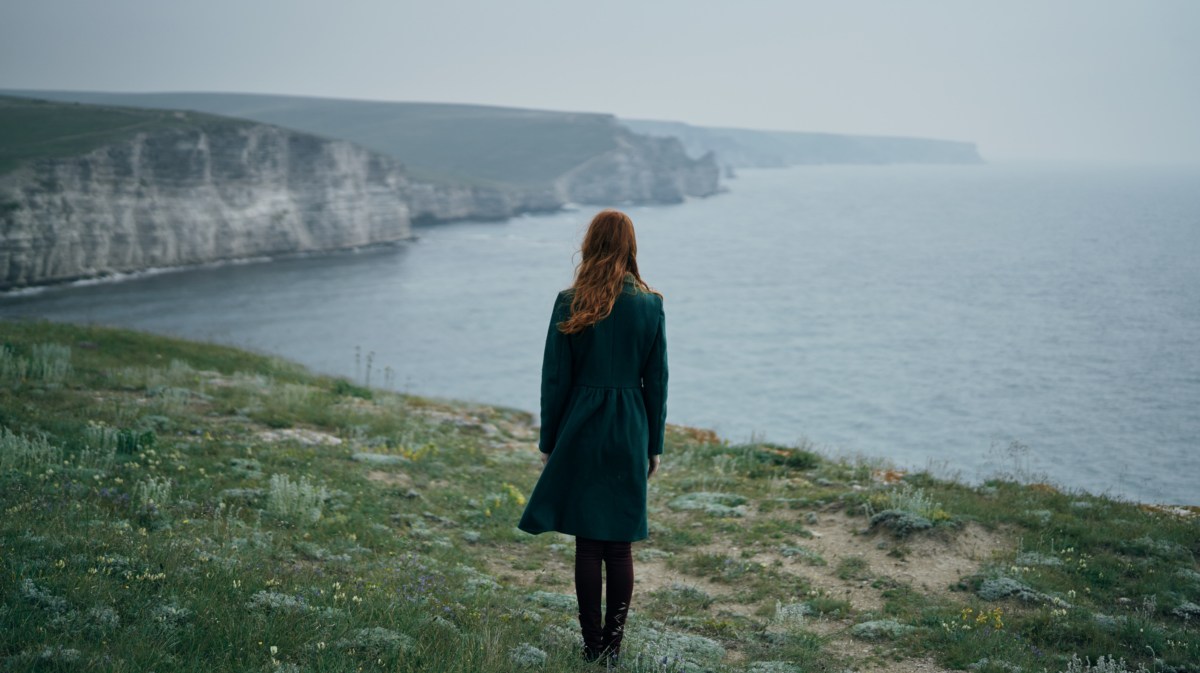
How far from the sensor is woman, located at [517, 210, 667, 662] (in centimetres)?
573

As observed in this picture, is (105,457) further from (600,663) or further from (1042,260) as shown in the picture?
(1042,260)

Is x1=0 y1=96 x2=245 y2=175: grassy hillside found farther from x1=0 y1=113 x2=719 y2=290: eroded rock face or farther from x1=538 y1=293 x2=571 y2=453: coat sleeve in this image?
x1=538 y1=293 x2=571 y2=453: coat sleeve

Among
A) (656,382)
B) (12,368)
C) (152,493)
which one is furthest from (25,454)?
(656,382)

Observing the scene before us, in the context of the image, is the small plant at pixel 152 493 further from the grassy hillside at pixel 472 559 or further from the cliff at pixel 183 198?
the cliff at pixel 183 198

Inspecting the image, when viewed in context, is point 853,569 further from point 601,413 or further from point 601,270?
point 601,270

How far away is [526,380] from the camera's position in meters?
52.8

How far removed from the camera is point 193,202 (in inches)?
3597

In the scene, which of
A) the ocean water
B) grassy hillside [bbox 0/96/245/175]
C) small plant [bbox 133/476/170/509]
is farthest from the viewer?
grassy hillside [bbox 0/96/245/175]

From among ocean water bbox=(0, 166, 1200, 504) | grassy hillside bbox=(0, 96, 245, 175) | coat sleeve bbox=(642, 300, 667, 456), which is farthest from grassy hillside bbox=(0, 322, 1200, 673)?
grassy hillside bbox=(0, 96, 245, 175)

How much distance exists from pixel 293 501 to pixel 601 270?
5699 mm

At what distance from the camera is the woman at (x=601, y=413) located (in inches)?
225

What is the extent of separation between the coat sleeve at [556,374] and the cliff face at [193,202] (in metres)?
80.0

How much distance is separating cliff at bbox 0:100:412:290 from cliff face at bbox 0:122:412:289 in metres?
0.13

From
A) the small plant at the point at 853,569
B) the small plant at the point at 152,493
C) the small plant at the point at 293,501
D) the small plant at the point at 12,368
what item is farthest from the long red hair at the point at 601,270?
the small plant at the point at 12,368
